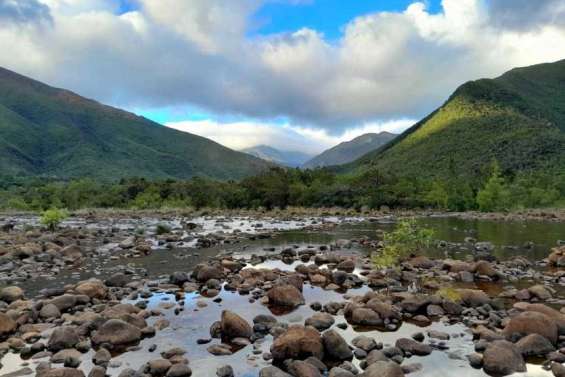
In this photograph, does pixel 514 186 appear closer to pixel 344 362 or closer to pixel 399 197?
pixel 399 197

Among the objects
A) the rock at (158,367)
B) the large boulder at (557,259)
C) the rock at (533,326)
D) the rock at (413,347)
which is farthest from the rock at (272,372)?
the large boulder at (557,259)

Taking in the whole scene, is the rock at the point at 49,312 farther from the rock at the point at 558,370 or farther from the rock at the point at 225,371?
the rock at the point at 558,370

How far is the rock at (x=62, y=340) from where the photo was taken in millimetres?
14219

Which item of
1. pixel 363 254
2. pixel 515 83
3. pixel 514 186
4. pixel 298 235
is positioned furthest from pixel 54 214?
pixel 515 83

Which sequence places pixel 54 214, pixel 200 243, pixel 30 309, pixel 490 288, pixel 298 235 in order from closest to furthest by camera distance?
pixel 30 309
pixel 490 288
pixel 200 243
pixel 298 235
pixel 54 214

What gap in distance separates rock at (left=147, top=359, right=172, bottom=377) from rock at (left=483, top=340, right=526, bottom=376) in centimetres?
829

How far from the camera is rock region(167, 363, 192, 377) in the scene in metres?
12.4

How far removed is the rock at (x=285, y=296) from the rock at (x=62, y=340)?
7.56 meters

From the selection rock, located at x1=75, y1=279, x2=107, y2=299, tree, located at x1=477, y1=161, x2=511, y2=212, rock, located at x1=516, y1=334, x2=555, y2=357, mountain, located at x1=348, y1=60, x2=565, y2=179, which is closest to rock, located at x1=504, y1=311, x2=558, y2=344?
rock, located at x1=516, y1=334, x2=555, y2=357

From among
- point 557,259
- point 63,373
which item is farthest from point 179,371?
point 557,259

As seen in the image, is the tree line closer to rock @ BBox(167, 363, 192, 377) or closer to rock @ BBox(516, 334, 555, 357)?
rock @ BBox(516, 334, 555, 357)

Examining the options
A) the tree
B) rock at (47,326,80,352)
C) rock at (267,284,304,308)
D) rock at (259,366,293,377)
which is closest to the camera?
rock at (259,366,293,377)

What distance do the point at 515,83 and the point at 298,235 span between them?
142 m

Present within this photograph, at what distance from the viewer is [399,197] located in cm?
8512
